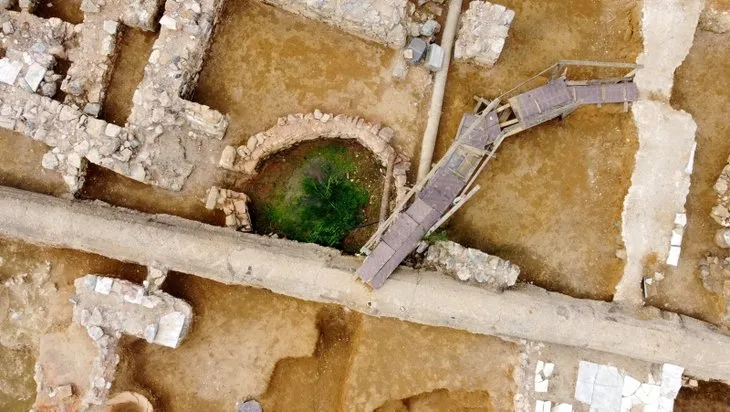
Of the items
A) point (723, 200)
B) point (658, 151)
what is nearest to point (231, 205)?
point (658, 151)

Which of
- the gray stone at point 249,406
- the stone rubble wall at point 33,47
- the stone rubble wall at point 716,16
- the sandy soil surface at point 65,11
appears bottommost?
the gray stone at point 249,406

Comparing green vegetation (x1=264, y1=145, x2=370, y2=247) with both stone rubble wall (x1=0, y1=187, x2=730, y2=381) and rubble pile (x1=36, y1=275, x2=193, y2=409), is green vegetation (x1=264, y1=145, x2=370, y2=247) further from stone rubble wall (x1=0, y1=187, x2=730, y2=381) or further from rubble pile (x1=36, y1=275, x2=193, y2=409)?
rubble pile (x1=36, y1=275, x2=193, y2=409)

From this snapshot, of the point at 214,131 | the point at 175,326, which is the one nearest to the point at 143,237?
the point at 175,326

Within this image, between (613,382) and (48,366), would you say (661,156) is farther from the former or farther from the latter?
(48,366)

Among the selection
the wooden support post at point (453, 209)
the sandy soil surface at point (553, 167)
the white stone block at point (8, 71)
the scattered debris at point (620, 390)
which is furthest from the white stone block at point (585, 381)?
the white stone block at point (8, 71)

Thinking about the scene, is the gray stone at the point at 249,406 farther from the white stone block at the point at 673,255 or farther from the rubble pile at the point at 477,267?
the white stone block at the point at 673,255

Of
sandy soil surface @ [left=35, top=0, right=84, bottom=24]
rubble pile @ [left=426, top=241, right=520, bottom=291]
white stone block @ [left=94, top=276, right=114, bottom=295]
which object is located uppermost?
sandy soil surface @ [left=35, top=0, right=84, bottom=24]

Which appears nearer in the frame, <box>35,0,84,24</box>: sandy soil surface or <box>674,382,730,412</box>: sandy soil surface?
<box>674,382,730,412</box>: sandy soil surface

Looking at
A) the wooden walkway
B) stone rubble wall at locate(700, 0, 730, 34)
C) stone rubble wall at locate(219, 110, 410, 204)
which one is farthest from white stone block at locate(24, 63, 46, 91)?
stone rubble wall at locate(700, 0, 730, 34)
